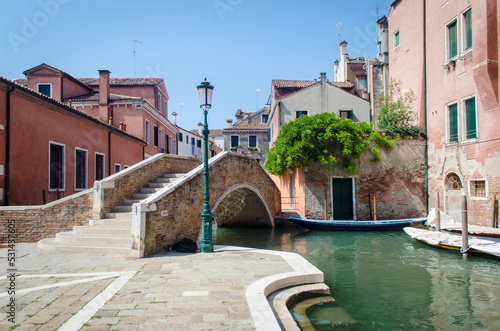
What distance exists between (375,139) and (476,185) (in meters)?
4.74

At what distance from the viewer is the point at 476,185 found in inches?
464

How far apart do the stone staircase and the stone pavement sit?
231 mm

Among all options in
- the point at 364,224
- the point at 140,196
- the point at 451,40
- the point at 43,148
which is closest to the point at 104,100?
the point at 43,148

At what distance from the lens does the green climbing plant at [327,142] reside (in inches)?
591

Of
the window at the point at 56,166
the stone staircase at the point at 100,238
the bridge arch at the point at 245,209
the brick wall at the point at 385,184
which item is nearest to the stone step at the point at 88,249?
the stone staircase at the point at 100,238

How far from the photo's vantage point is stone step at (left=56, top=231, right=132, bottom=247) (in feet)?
21.3

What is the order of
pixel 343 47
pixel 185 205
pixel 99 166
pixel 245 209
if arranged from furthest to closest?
pixel 343 47
pixel 245 209
pixel 99 166
pixel 185 205

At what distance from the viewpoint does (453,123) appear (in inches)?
510

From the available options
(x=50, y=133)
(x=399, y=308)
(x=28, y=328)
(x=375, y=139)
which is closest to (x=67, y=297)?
(x=28, y=328)

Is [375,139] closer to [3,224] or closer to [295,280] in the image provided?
[295,280]

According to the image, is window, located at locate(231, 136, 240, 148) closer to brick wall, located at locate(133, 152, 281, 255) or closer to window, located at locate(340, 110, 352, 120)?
window, located at locate(340, 110, 352, 120)

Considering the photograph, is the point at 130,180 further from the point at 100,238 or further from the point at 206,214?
the point at 206,214

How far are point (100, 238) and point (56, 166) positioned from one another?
4338mm

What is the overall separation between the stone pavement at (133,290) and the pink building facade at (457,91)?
29.4 feet
